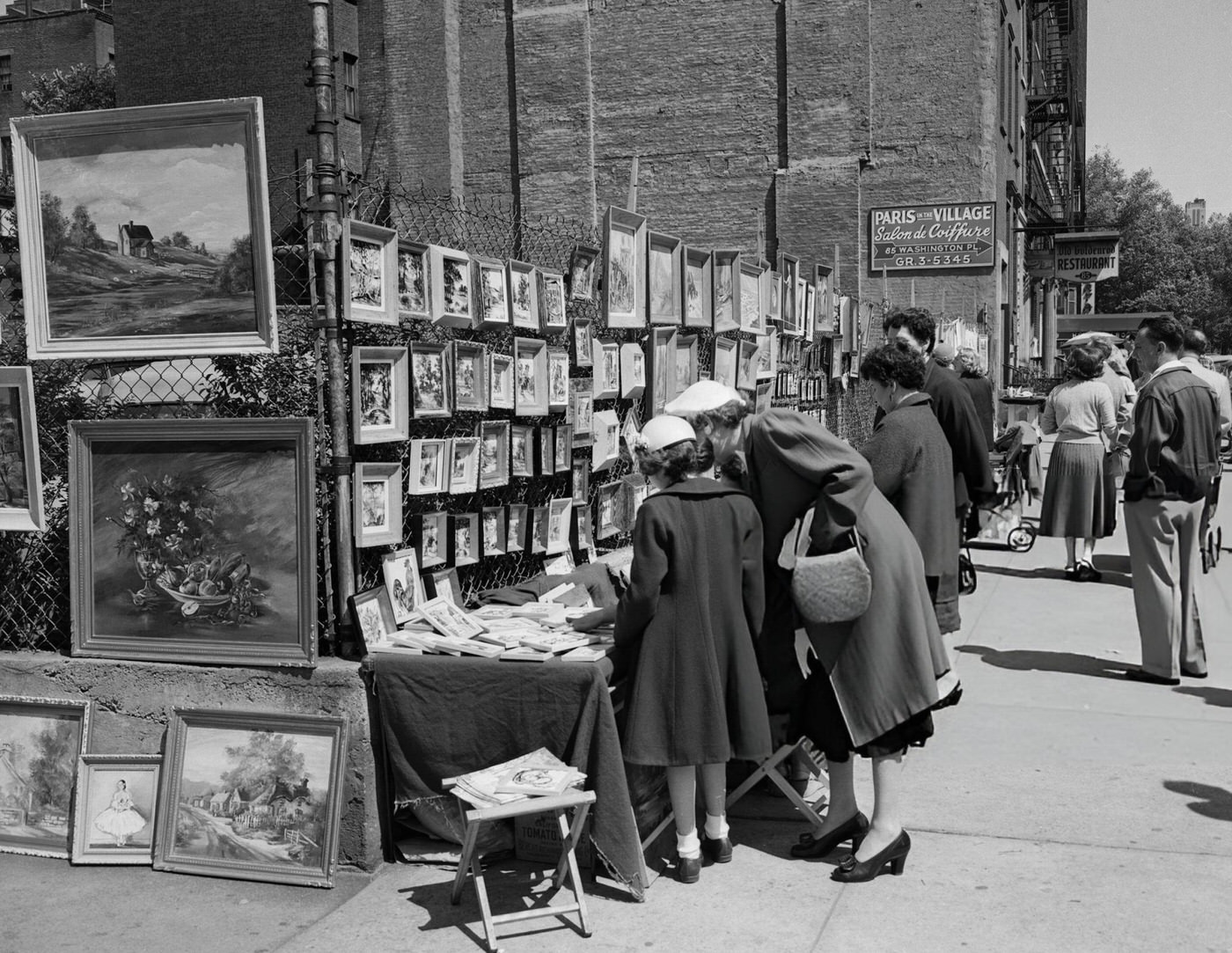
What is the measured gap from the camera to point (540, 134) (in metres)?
26.5

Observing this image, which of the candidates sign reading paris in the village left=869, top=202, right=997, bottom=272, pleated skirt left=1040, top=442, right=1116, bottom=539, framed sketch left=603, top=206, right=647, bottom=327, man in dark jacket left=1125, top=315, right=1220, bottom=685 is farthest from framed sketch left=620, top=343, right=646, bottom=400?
sign reading paris in the village left=869, top=202, right=997, bottom=272

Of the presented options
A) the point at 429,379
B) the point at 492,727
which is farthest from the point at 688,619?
the point at 429,379

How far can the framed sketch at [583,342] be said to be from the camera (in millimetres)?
6250

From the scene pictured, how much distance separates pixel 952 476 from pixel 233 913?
140 inches

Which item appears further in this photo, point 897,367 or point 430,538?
point 897,367

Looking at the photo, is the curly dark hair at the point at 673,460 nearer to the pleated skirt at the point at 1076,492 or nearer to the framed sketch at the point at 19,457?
the framed sketch at the point at 19,457

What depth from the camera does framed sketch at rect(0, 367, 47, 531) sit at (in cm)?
506

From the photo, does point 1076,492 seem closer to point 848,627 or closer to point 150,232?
point 848,627

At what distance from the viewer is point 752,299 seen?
841cm

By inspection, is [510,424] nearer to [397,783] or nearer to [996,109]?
[397,783]

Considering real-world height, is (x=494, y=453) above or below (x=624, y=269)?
below

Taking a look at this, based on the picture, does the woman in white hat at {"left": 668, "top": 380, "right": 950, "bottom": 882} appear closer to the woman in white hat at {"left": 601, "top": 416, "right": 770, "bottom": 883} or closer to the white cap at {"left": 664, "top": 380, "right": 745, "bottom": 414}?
the white cap at {"left": 664, "top": 380, "right": 745, "bottom": 414}

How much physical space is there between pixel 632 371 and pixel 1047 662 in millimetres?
3293

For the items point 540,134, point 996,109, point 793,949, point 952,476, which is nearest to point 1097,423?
point 952,476
